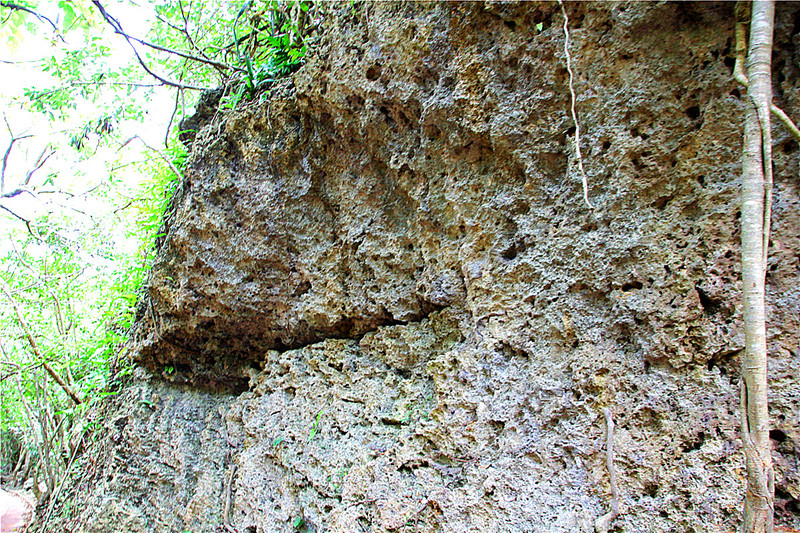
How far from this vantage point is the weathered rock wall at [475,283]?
197 cm

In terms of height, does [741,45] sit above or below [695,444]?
above

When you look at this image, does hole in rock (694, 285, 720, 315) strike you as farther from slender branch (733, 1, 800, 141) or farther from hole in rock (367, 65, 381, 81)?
hole in rock (367, 65, 381, 81)

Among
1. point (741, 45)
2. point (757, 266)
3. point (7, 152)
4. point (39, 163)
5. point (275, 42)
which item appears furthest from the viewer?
point (39, 163)

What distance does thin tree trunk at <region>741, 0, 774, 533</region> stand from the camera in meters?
1.56

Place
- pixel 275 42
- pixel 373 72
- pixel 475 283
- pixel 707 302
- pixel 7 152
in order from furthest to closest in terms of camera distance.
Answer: pixel 7 152, pixel 275 42, pixel 373 72, pixel 475 283, pixel 707 302

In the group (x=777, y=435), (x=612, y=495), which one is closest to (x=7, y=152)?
(x=612, y=495)

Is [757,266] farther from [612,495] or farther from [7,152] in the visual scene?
[7,152]

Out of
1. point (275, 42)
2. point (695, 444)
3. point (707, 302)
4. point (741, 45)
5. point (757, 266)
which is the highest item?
point (275, 42)

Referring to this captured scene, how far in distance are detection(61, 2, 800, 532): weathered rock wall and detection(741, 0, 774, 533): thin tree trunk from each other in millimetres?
218

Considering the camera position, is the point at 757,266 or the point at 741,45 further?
the point at 741,45

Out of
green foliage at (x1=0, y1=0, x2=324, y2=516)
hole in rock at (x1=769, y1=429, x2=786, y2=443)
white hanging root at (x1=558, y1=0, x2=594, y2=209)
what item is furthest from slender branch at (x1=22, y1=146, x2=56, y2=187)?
hole in rock at (x1=769, y1=429, x2=786, y2=443)

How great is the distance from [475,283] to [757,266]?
124 cm

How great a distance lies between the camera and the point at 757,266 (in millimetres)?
1681

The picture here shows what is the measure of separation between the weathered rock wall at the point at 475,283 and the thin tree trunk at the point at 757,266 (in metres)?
0.22
